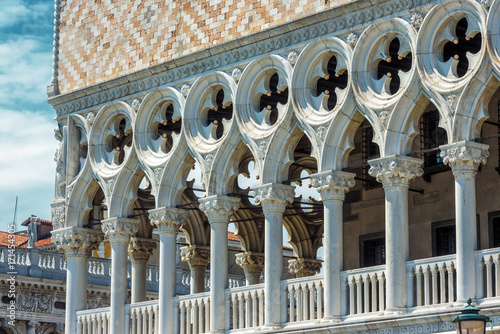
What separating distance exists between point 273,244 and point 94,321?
17.4ft

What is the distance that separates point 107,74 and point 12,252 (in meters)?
18.0

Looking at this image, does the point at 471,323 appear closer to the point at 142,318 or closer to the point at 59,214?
the point at 142,318

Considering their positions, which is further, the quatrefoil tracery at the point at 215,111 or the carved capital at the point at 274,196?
the quatrefoil tracery at the point at 215,111

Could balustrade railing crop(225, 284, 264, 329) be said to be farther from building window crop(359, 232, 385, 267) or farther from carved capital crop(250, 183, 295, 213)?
building window crop(359, 232, 385, 267)

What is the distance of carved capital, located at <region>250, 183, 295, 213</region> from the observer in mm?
25578

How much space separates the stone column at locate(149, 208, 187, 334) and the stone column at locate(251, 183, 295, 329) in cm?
246

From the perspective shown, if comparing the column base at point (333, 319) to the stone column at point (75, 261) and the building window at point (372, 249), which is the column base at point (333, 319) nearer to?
the building window at point (372, 249)

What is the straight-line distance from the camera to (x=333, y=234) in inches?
958

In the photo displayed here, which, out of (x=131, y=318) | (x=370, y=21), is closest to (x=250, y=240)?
(x=131, y=318)

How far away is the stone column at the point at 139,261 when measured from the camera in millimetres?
30797

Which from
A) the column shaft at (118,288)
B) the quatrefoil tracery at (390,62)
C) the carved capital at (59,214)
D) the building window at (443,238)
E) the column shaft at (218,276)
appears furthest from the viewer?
the carved capital at (59,214)

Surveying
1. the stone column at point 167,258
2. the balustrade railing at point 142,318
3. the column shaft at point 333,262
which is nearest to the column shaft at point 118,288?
the balustrade railing at point 142,318

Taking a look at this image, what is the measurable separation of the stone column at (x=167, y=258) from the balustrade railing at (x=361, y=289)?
447 cm

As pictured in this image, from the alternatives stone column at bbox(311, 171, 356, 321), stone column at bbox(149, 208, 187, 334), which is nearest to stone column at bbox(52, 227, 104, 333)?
stone column at bbox(149, 208, 187, 334)
